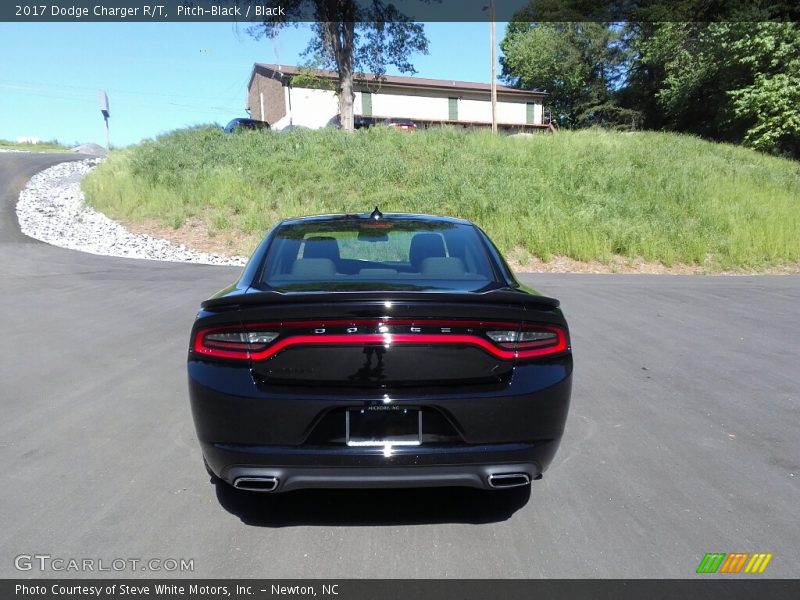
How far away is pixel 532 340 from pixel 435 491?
1.14 meters

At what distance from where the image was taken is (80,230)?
17.2 metres

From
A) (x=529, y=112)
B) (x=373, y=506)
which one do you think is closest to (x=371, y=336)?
(x=373, y=506)

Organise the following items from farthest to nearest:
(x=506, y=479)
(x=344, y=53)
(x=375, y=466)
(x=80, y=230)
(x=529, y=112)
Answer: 1. (x=529, y=112)
2. (x=344, y=53)
3. (x=80, y=230)
4. (x=506, y=479)
5. (x=375, y=466)

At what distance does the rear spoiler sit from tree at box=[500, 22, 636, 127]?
4442 centimetres

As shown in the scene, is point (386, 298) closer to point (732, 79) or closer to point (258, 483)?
point (258, 483)

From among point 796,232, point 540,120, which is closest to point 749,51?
point 796,232

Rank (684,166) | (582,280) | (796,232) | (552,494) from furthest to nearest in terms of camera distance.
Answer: (684,166)
(796,232)
(582,280)
(552,494)

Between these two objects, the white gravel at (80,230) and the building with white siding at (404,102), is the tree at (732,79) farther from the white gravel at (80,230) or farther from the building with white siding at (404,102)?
the white gravel at (80,230)

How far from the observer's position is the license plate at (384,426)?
9.52 feet

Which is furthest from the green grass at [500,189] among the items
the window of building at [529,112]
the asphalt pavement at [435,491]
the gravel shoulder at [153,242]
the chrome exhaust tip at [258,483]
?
the window of building at [529,112]

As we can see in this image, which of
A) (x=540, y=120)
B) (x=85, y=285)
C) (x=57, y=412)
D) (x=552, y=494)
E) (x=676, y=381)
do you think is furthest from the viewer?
(x=540, y=120)

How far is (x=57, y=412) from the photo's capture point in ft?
15.7
